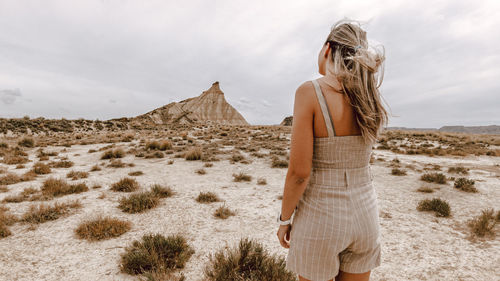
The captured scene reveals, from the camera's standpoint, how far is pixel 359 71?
120 centimetres

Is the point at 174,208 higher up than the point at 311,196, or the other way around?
the point at 311,196

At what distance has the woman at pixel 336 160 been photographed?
1219 mm

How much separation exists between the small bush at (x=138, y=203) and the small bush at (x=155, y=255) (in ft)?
5.01

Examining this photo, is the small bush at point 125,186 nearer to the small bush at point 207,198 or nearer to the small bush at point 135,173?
the small bush at point 135,173

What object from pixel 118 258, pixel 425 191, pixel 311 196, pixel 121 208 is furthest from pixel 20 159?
pixel 425 191

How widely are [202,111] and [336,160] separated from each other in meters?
73.6

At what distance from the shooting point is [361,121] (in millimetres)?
1244

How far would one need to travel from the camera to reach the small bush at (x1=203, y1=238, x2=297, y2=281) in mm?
2865

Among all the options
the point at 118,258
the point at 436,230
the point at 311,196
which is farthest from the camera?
the point at 436,230

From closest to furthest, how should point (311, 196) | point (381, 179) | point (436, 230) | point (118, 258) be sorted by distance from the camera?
point (311, 196) → point (118, 258) → point (436, 230) → point (381, 179)

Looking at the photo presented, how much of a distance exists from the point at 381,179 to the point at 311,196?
8695 millimetres

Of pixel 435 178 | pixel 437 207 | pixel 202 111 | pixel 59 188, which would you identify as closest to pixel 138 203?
pixel 59 188

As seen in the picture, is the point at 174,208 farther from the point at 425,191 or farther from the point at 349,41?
the point at 425,191

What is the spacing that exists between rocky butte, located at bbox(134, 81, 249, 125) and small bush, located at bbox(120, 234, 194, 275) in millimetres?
55660
